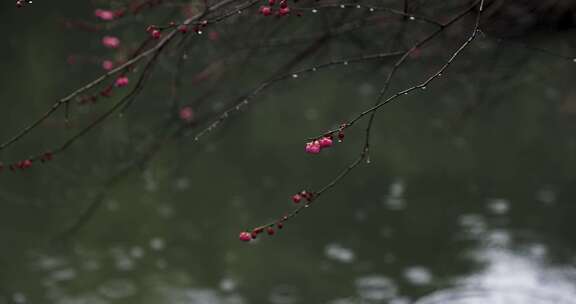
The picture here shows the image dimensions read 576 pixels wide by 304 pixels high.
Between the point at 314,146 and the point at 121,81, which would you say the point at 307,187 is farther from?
the point at 314,146

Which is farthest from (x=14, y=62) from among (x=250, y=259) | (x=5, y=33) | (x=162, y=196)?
(x=250, y=259)

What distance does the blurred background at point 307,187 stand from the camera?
4543 mm

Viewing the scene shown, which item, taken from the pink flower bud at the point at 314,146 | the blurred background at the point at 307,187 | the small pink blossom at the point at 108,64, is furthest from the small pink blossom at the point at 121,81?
the small pink blossom at the point at 108,64

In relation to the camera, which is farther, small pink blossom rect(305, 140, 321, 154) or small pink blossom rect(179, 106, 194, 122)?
small pink blossom rect(179, 106, 194, 122)

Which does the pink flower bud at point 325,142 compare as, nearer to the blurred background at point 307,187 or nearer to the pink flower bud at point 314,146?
the pink flower bud at point 314,146

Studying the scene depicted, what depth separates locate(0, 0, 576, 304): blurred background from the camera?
14.9 feet

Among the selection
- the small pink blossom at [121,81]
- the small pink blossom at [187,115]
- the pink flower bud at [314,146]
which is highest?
the small pink blossom at [187,115]

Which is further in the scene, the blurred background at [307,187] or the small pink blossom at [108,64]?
the blurred background at [307,187]

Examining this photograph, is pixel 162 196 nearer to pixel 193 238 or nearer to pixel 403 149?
pixel 193 238

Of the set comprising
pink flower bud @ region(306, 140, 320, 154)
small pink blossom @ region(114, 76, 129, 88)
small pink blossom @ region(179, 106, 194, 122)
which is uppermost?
small pink blossom @ region(179, 106, 194, 122)

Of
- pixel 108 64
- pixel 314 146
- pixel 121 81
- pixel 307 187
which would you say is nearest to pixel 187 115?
pixel 108 64

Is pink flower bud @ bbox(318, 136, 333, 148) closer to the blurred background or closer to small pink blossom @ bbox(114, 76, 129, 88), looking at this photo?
small pink blossom @ bbox(114, 76, 129, 88)

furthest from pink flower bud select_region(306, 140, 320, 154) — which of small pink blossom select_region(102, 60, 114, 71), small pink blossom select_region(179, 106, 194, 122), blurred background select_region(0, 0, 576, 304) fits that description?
small pink blossom select_region(102, 60, 114, 71)

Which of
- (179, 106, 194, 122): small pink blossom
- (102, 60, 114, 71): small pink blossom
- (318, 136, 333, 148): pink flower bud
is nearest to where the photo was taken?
(318, 136, 333, 148): pink flower bud
